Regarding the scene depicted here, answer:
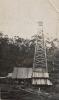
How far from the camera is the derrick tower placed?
1518mm

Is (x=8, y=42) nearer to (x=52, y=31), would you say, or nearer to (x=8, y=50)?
(x=8, y=50)

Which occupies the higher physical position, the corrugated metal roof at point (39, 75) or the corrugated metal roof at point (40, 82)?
the corrugated metal roof at point (39, 75)

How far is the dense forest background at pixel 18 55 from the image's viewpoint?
1.54m

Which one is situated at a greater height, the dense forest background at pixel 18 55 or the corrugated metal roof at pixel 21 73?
the dense forest background at pixel 18 55

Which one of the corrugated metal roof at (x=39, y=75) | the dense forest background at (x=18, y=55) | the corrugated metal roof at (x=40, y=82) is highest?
the dense forest background at (x=18, y=55)

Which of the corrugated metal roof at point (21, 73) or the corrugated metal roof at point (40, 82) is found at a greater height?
the corrugated metal roof at point (21, 73)

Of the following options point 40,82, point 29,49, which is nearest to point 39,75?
point 40,82

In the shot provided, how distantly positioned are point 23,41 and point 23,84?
0.31m

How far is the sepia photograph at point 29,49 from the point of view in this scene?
1.51 metres

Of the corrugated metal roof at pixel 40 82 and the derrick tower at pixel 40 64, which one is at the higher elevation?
the derrick tower at pixel 40 64

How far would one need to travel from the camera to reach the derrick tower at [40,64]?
4.98 feet

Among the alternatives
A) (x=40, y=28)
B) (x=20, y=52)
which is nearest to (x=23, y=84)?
(x=20, y=52)

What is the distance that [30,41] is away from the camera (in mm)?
1563

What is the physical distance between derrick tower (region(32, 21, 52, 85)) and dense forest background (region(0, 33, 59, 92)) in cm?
3
